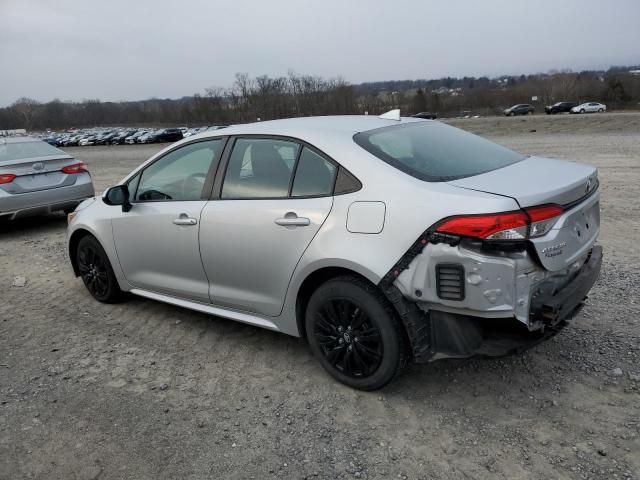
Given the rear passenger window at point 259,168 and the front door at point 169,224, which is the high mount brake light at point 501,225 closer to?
the rear passenger window at point 259,168

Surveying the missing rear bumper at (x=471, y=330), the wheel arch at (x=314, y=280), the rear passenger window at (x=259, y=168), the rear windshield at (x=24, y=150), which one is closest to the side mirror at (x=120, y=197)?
the rear passenger window at (x=259, y=168)

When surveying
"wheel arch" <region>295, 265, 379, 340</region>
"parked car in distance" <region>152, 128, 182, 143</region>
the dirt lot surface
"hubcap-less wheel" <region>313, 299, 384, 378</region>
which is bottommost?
"parked car in distance" <region>152, 128, 182, 143</region>

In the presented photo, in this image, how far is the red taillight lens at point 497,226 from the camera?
2.73 metres

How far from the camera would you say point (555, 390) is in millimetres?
3295

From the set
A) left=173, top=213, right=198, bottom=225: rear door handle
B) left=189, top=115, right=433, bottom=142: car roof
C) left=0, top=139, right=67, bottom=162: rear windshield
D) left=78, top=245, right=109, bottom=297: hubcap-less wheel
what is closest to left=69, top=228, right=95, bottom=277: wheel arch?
left=78, top=245, right=109, bottom=297: hubcap-less wheel

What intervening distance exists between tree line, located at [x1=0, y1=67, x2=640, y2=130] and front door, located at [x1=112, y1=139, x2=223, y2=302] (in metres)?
72.8

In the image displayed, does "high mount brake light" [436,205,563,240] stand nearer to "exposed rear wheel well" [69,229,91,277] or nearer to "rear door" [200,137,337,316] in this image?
"rear door" [200,137,337,316]

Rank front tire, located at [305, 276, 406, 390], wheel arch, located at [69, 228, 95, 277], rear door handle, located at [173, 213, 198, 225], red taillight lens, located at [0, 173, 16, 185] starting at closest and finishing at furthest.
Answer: front tire, located at [305, 276, 406, 390] → rear door handle, located at [173, 213, 198, 225] → wheel arch, located at [69, 228, 95, 277] → red taillight lens, located at [0, 173, 16, 185]

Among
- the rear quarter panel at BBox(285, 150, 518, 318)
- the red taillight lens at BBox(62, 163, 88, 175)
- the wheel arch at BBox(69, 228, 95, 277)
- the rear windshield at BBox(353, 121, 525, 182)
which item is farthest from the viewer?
the red taillight lens at BBox(62, 163, 88, 175)

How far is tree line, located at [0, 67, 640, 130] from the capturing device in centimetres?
8031

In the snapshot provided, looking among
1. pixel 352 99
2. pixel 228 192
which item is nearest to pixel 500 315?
pixel 228 192

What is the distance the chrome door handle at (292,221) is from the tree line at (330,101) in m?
73.2

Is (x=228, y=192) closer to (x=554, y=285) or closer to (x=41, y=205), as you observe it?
(x=554, y=285)

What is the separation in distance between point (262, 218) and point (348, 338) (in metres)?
0.95
